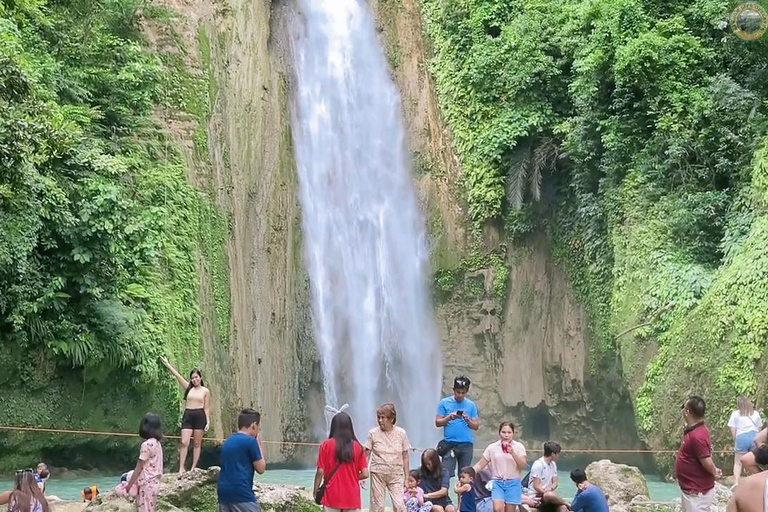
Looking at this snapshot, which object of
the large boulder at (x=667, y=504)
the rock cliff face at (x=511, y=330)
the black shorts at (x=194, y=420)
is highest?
the rock cliff face at (x=511, y=330)

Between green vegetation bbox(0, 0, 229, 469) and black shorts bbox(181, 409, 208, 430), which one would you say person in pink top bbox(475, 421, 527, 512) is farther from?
green vegetation bbox(0, 0, 229, 469)

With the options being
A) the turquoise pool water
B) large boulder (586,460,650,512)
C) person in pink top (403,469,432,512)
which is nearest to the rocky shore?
large boulder (586,460,650,512)

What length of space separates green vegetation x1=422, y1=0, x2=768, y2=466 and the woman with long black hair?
8.96 m

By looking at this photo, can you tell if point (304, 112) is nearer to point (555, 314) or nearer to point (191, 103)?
point (191, 103)

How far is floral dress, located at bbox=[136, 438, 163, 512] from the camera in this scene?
8.75 metres

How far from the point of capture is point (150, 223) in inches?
628

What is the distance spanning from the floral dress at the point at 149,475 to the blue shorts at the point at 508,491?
10.9 feet

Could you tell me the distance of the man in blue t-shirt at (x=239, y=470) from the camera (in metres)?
7.25

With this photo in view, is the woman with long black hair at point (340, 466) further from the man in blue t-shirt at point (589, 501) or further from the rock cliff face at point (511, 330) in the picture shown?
the rock cliff face at point (511, 330)

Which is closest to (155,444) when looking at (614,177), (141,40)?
(141,40)

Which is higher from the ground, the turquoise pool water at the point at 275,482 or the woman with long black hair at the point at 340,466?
the woman with long black hair at the point at 340,466

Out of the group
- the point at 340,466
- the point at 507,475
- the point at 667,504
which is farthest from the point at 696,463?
the point at 667,504

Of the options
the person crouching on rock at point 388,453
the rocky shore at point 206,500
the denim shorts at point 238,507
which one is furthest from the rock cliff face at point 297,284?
the denim shorts at point 238,507

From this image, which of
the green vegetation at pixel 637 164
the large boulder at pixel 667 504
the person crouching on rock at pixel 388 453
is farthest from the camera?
the green vegetation at pixel 637 164
